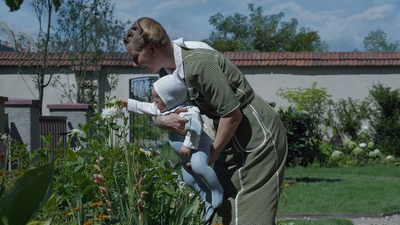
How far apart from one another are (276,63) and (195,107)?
11.1 meters

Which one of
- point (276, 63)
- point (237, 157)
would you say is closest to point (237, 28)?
point (276, 63)

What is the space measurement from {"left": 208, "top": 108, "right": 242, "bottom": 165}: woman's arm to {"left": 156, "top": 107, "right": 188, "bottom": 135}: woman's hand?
0.48ft

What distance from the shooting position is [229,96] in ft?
5.12

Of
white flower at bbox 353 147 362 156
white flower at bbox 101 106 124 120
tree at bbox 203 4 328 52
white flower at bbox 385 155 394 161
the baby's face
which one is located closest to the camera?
the baby's face

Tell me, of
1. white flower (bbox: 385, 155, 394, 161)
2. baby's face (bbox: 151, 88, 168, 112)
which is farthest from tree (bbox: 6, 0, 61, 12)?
white flower (bbox: 385, 155, 394, 161)

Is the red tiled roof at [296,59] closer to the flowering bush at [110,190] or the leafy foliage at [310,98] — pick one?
the leafy foliage at [310,98]

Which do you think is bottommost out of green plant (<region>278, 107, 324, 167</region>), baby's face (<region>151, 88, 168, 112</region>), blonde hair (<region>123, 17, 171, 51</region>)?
green plant (<region>278, 107, 324, 167</region>)

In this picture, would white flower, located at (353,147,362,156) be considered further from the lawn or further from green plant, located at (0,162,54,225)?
green plant, located at (0,162,54,225)

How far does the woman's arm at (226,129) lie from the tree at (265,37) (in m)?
30.1

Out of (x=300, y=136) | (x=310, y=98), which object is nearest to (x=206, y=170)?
(x=300, y=136)

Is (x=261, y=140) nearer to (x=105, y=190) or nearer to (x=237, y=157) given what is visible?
(x=237, y=157)

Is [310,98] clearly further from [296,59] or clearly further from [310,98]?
[296,59]

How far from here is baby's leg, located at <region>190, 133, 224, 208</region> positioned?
160 cm

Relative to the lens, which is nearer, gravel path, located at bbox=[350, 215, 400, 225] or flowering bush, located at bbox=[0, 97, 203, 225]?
flowering bush, located at bbox=[0, 97, 203, 225]
